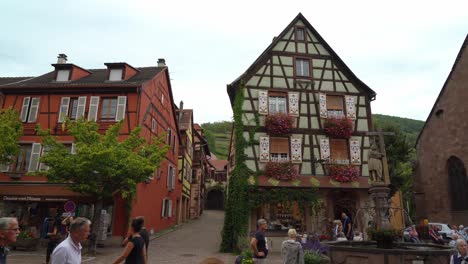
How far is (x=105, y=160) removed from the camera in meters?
13.3

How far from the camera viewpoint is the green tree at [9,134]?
52.1ft

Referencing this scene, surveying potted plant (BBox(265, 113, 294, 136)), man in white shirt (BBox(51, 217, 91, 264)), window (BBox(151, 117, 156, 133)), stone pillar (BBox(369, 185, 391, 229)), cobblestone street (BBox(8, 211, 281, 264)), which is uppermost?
window (BBox(151, 117, 156, 133))

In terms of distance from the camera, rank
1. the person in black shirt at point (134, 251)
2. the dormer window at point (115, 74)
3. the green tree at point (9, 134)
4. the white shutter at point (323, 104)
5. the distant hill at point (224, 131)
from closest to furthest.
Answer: the person in black shirt at point (134, 251)
the green tree at point (9, 134)
the white shutter at point (323, 104)
the dormer window at point (115, 74)
the distant hill at point (224, 131)

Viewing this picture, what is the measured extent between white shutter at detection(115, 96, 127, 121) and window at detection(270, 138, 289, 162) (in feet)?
27.2

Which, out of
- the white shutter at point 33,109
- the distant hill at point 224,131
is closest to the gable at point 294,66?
the white shutter at point 33,109

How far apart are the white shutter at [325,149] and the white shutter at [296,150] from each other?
117cm

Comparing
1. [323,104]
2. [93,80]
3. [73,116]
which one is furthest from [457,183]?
[73,116]

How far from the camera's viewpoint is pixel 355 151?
1789cm

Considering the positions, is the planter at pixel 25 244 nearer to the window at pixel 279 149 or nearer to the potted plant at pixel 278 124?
the window at pixel 279 149

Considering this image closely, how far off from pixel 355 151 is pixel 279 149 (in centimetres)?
420

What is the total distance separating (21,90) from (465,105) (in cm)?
2871

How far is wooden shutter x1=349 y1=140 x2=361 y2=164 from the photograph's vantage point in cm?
1773

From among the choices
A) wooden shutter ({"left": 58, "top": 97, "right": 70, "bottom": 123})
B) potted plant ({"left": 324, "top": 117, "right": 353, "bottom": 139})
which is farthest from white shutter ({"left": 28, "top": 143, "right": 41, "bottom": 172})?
potted plant ({"left": 324, "top": 117, "right": 353, "bottom": 139})

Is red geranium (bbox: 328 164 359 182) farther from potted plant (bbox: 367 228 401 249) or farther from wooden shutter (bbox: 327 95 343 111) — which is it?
potted plant (bbox: 367 228 401 249)
